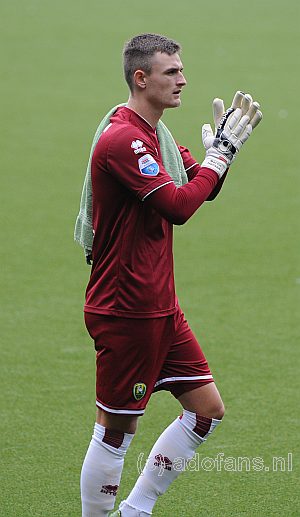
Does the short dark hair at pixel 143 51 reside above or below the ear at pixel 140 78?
above

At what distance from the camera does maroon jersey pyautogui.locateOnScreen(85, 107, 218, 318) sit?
331 centimetres

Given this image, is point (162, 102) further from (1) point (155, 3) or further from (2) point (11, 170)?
(1) point (155, 3)

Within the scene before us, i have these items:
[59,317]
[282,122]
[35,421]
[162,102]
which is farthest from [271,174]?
[162,102]

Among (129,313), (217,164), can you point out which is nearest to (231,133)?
(217,164)

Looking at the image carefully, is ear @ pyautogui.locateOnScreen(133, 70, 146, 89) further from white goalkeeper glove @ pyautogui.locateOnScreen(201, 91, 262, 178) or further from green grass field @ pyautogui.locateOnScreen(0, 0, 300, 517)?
green grass field @ pyautogui.locateOnScreen(0, 0, 300, 517)

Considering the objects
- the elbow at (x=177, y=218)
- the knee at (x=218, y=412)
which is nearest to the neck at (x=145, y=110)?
the elbow at (x=177, y=218)

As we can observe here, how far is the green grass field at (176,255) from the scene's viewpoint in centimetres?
439

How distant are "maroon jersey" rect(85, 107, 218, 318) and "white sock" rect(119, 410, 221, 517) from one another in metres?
0.43

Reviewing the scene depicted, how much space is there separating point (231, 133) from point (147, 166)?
1.21ft

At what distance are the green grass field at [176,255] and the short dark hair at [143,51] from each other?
1705 millimetres

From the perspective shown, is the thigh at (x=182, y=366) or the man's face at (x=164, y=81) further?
the thigh at (x=182, y=366)

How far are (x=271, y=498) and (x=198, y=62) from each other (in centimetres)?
1109

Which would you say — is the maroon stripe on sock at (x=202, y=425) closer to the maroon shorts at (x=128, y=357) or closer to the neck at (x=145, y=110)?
the maroon shorts at (x=128, y=357)

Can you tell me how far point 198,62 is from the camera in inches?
573
